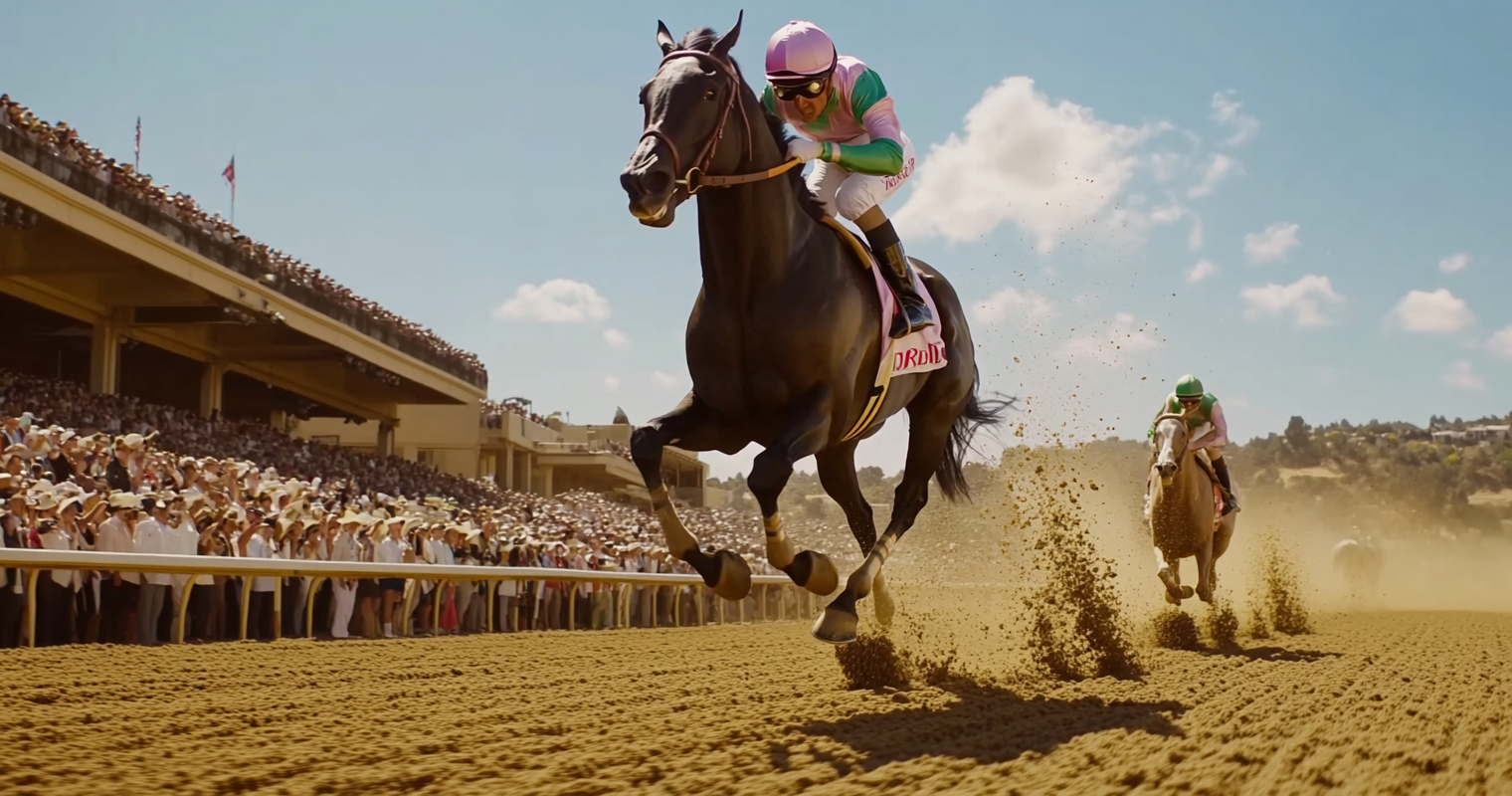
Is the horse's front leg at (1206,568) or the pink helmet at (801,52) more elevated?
the pink helmet at (801,52)

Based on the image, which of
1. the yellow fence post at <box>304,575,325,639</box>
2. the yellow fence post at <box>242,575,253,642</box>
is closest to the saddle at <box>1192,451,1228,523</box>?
the yellow fence post at <box>304,575,325,639</box>

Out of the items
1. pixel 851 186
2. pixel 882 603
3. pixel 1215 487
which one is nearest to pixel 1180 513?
pixel 1215 487

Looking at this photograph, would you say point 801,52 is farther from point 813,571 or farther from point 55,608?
point 55,608

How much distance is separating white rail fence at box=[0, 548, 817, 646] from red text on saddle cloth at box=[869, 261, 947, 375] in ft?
12.0

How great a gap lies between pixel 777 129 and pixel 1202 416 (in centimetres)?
614

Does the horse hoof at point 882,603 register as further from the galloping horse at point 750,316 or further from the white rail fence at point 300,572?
the white rail fence at point 300,572

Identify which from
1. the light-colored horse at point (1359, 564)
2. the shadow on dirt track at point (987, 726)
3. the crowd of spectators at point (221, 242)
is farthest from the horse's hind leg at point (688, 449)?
the light-colored horse at point (1359, 564)

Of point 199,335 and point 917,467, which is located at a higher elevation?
point 199,335

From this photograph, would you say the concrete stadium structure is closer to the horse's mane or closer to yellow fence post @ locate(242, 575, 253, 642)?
yellow fence post @ locate(242, 575, 253, 642)

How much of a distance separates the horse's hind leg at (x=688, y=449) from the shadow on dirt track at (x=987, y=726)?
2.42ft

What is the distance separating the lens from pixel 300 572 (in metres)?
9.90

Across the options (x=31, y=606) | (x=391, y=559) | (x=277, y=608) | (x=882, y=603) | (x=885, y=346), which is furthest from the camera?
(x=391, y=559)

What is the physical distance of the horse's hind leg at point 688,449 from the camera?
5012 mm

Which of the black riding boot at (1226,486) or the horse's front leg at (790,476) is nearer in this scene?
the horse's front leg at (790,476)
